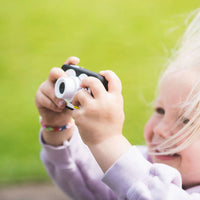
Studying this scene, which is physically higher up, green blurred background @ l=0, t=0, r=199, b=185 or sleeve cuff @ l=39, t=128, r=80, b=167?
green blurred background @ l=0, t=0, r=199, b=185

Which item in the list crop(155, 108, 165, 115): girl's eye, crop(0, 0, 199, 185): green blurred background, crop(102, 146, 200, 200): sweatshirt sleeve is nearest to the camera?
crop(102, 146, 200, 200): sweatshirt sleeve

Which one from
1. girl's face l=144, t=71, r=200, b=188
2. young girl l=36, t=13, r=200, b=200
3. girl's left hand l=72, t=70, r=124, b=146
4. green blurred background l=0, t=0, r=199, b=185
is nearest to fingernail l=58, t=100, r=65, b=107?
young girl l=36, t=13, r=200, b=200

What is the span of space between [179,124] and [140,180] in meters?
0.21

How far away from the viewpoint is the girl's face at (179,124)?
823 millimetres

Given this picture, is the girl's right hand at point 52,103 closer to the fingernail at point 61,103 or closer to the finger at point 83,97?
the fingernail at point 61,103

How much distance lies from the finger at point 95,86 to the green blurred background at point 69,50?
3.38ft

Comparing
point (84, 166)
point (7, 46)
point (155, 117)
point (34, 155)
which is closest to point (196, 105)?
point (155, 117)

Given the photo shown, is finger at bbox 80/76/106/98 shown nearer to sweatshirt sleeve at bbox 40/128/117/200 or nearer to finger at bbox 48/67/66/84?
finger at bbox 48/67/66/84

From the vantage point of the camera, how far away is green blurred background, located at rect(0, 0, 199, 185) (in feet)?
5.93

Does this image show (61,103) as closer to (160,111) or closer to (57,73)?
(57,73)

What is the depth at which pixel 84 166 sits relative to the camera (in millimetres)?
986

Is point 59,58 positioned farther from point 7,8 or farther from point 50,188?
point 50,188

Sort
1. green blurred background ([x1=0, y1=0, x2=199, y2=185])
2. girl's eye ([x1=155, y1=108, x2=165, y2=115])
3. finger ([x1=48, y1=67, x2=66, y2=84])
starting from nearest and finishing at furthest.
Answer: finger ([x1=48, y1=67, x2=66, y2=84])
girl's eye ([x1=155, y1=108, x2=165, y2=115])
green blurred background ([x1=0, y1=0, x2=199, y2=185])

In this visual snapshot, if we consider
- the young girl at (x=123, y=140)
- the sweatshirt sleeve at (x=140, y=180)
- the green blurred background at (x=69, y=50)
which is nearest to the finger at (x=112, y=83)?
the young girl at (x=123, y=140)
